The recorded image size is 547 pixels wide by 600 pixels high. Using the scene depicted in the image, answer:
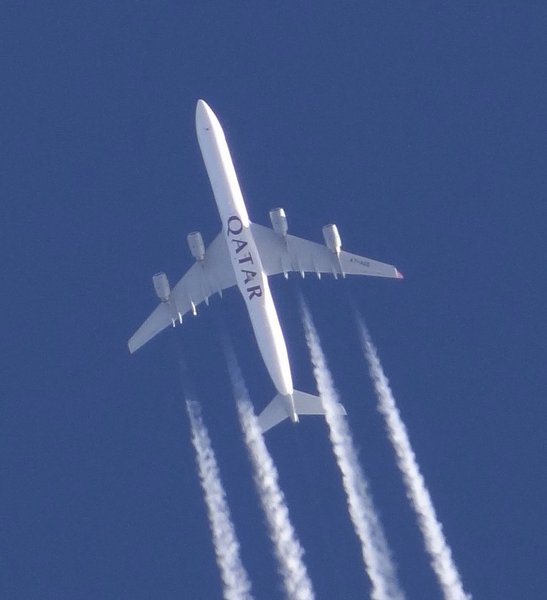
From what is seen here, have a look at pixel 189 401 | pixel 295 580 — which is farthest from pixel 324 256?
pixel 295 580

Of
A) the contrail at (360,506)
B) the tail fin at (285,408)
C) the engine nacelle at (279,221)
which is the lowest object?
the contrail at (360,506)

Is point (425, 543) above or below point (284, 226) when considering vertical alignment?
below

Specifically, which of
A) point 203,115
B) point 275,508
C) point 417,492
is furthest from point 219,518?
point 203,115

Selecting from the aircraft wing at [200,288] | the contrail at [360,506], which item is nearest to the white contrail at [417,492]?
the contrail at [360,506]

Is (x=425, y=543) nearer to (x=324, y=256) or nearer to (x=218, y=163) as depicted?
(x=324, y=256)

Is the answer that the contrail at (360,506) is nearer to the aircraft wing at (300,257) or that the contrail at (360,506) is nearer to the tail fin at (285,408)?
the tail fin at (285,408)

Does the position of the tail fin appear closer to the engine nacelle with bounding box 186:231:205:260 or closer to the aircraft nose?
the engine nacelle with bounding box 186:231:205:260

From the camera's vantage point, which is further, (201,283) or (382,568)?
(201,283)
